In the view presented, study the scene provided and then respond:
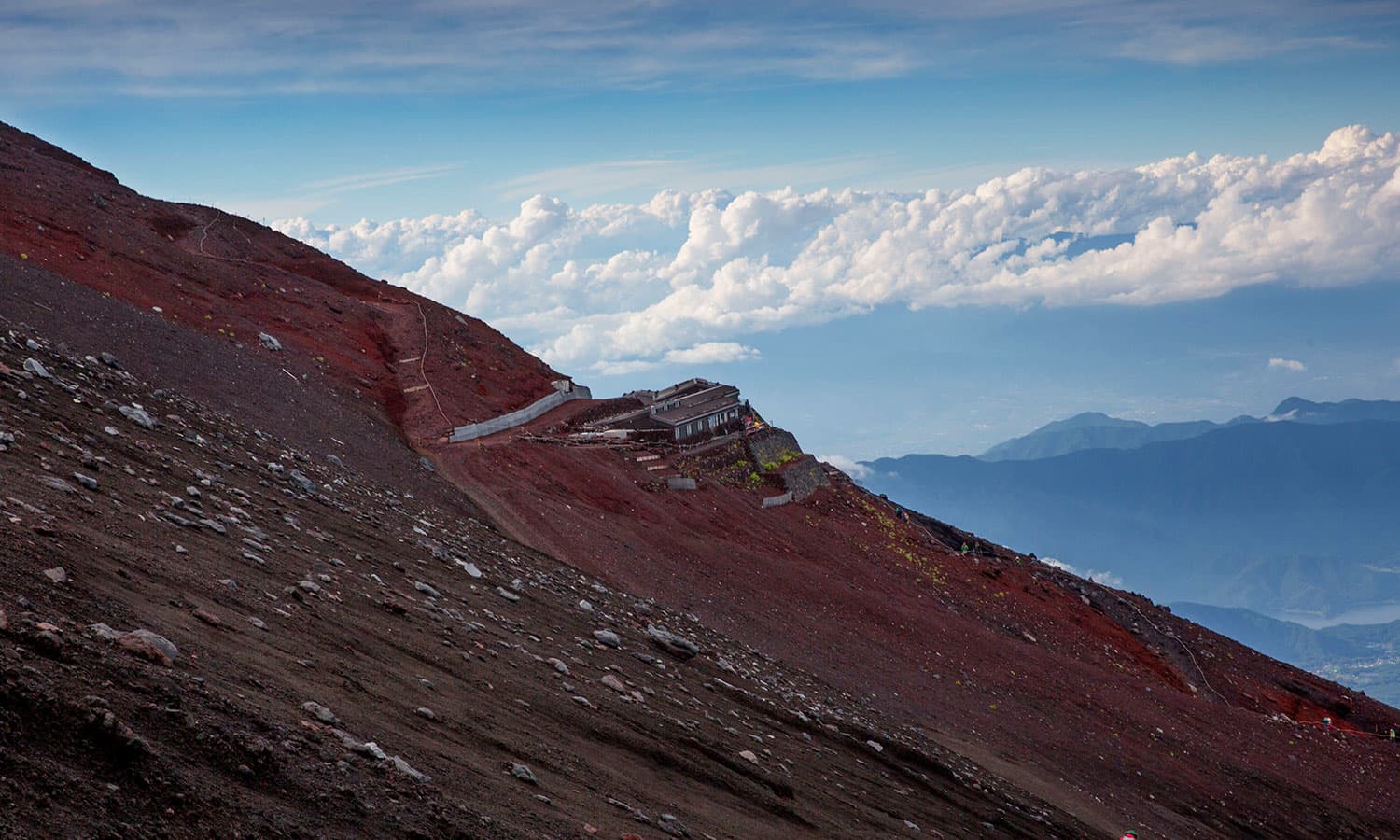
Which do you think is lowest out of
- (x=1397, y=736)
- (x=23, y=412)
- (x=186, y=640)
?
(x=186, y=640)

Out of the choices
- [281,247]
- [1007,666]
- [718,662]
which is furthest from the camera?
[281,247]

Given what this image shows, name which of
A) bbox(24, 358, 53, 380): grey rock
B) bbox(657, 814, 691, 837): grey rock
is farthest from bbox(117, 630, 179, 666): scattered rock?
bbox(24, 358, 53, 380): grey rock

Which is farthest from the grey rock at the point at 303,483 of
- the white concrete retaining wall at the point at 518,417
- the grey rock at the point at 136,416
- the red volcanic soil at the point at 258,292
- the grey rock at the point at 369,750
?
the white concrete retaining wall at the point at 518,417

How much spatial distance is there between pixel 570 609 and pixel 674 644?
7.72ft

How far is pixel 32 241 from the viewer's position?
3719cm

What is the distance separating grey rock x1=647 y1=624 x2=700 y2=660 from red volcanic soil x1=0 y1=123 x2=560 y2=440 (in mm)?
19059

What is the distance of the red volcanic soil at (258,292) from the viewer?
128 feet

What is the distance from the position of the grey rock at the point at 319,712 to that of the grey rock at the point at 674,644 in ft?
41.1

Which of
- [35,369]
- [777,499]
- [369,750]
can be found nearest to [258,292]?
[777,499]

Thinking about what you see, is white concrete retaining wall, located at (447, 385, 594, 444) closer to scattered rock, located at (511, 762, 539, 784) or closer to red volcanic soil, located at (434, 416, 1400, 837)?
red volcanic soil, located at (434, 416, 1400, 837)

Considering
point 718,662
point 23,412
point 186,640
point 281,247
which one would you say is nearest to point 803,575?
point 718,662

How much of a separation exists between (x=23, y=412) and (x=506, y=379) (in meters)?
35.1

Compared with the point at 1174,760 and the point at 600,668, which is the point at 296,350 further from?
the point at 1174,760

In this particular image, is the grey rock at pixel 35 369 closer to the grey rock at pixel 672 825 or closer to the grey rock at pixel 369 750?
the grey rock at pixel 369 750
